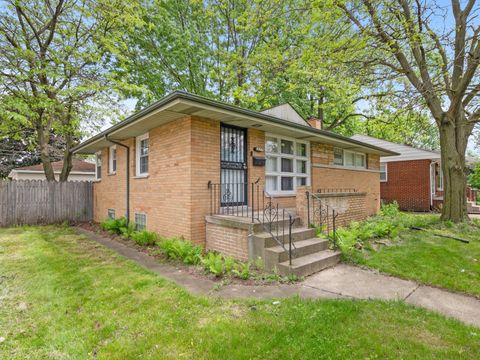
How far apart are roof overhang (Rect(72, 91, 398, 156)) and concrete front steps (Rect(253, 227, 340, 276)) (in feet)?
8.81

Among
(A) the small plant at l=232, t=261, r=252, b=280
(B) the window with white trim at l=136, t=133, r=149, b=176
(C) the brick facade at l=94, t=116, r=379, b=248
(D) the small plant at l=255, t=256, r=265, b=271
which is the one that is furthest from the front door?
(B) the window with white trim at l=136, t=133, r=149, b=176

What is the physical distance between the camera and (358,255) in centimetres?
557

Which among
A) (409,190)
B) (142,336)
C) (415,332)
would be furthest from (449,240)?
A: (409,190)

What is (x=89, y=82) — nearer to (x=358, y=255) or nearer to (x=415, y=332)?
(x=358, y=255)

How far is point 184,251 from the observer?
5504 mm

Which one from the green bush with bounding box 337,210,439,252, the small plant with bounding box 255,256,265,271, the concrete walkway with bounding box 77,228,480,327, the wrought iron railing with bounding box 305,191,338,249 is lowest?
the concrete walkway with bounding box 77,228,480,327

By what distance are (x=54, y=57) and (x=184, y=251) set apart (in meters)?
11.7

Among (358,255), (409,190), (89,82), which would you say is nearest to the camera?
(358,255)

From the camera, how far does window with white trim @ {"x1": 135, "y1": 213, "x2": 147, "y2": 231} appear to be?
8016 millimetres

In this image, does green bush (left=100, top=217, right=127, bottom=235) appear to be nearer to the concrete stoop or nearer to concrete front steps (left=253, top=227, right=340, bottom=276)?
the concrete stoop

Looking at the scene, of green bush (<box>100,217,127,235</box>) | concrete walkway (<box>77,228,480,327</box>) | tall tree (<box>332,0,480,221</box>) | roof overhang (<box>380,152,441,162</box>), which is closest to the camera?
concrete walkway (<box>77,228,480,327</box>)

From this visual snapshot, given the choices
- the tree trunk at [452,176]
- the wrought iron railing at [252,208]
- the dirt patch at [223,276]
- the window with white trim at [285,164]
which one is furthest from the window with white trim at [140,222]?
the tree trunk at [452,176]

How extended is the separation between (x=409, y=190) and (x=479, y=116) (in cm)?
757

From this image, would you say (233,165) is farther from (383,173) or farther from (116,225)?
(383,173)
